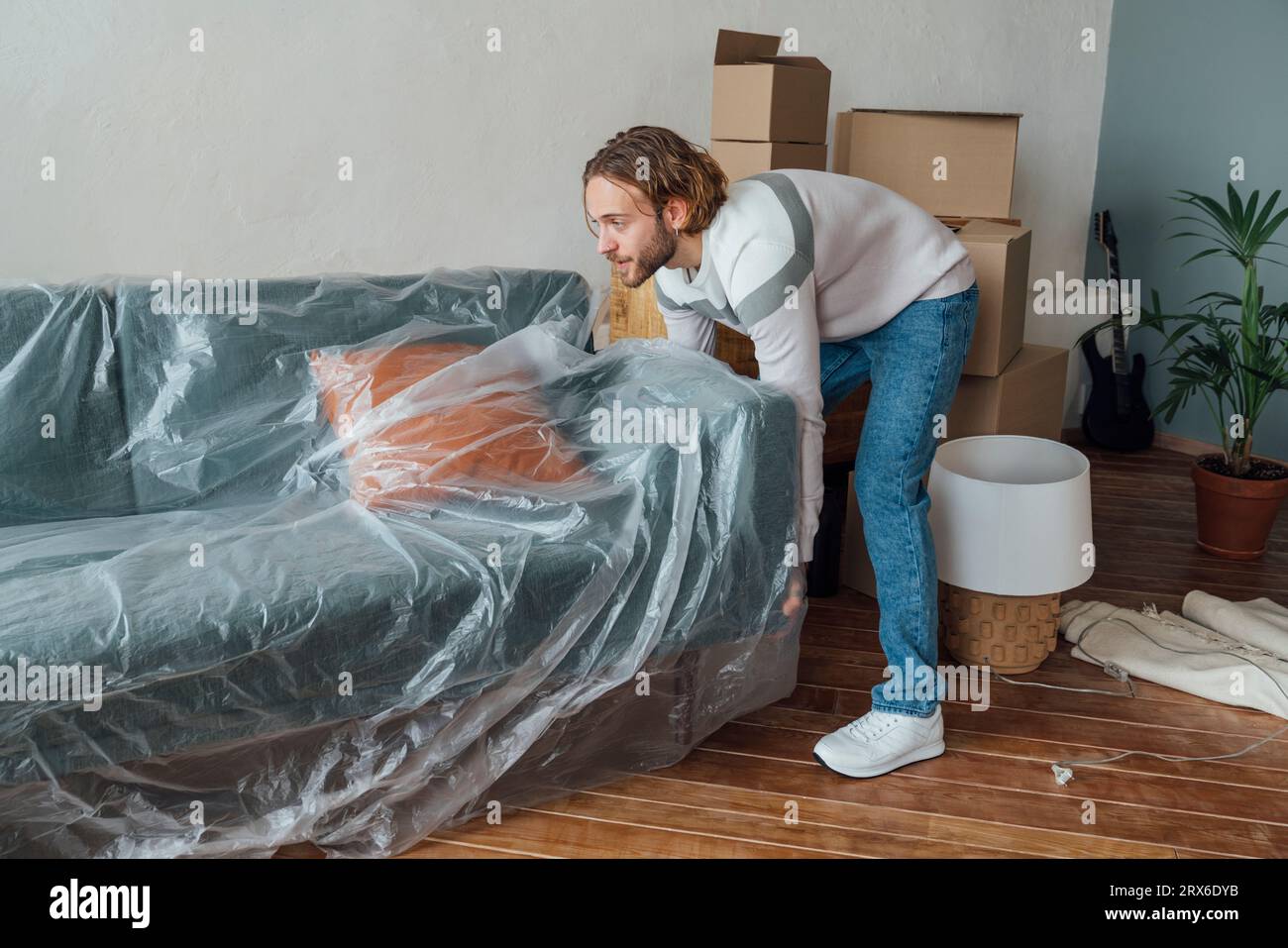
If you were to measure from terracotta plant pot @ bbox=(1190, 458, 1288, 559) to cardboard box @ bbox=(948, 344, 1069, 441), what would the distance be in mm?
473

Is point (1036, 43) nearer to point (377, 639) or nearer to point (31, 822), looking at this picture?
point (377, 639)

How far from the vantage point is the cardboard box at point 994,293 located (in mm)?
2154

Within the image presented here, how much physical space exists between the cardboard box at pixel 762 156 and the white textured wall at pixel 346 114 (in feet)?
0.83

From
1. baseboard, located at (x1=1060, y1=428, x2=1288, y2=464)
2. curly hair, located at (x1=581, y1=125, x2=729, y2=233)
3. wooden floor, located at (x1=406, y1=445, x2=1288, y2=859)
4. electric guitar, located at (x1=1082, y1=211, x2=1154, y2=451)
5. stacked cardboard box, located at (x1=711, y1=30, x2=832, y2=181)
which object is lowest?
wooden floor, located at (x1=406, y1=445, x2=1288, y2=859)

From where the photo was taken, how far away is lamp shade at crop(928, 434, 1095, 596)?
1897mm

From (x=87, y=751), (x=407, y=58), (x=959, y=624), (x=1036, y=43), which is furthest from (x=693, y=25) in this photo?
(x=87, y=751)

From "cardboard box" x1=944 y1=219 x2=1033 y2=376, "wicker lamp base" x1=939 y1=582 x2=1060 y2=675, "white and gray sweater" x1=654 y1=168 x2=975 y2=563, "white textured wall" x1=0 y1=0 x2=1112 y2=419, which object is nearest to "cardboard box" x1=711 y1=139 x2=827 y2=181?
"white textured wall" x1=0 y1=0 x2=1112 y2=419

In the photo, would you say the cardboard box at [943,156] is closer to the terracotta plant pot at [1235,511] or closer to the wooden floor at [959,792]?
the terracotta plant pot at [1235,511]

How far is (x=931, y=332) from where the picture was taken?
64.9 inches

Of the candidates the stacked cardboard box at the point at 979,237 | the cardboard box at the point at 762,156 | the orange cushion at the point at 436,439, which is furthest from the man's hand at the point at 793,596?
the cardboard box at the point at 762,156

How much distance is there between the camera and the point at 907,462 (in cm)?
167

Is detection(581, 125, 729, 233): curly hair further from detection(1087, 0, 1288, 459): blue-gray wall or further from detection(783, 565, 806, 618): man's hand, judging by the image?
detection(1087, 0, 1288, 459): blue-gray wall

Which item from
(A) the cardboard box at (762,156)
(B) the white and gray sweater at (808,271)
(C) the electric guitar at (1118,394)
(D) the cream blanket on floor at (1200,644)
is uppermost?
(A) the cardboard box at (762,156)

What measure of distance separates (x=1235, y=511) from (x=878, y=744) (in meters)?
1.31
